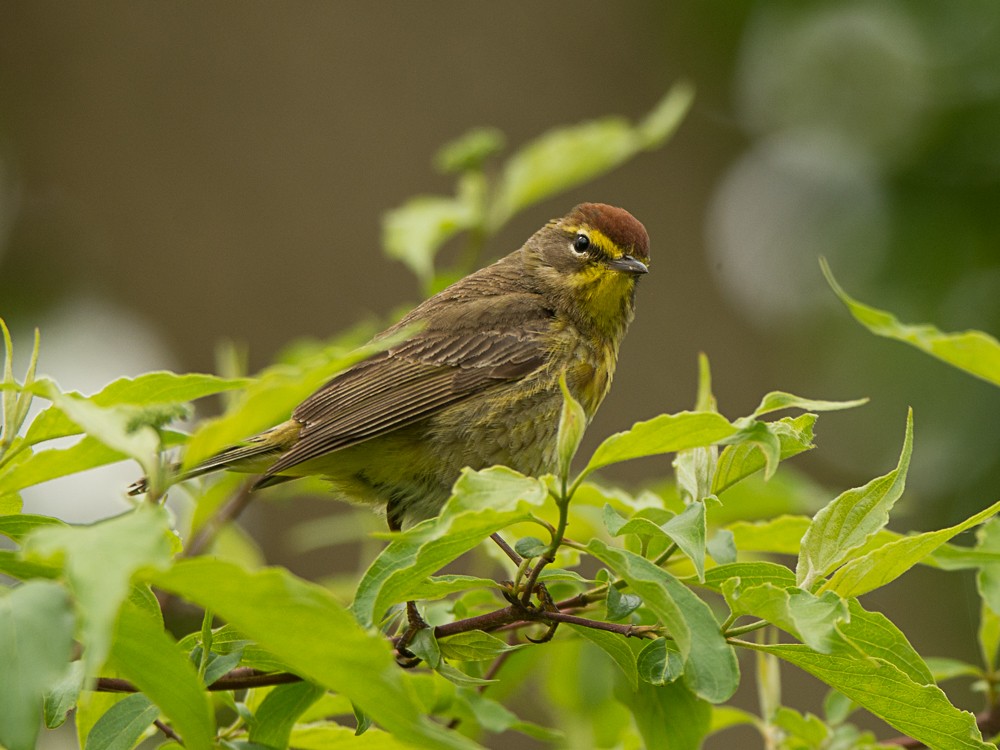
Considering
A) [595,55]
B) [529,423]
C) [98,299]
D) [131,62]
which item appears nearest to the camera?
[529,423]

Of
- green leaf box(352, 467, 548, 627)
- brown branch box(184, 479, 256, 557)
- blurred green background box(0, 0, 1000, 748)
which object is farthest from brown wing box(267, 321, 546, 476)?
blurred green background box(0, 0, 1000, 748)

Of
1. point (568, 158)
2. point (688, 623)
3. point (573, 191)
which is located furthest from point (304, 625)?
point (573, 191)

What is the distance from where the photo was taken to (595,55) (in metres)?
8.83

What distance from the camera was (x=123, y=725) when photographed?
195cm

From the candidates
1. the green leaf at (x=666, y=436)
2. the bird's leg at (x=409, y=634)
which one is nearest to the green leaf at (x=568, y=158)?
the bird's leg at (x=409, y=634)

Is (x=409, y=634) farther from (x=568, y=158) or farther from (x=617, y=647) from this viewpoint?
(x=568, y=158)

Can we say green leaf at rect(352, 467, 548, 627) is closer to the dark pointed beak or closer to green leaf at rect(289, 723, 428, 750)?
green leaf at rect(289, 723, 428, 750)

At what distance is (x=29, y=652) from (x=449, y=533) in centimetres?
63

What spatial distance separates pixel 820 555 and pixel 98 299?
6255 mm

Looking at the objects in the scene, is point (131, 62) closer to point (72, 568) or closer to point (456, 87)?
point (456, 87)

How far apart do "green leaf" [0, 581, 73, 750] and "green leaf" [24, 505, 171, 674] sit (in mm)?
72

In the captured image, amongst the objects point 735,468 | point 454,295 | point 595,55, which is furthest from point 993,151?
point 735,468

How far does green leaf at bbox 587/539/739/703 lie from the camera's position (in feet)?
5.76

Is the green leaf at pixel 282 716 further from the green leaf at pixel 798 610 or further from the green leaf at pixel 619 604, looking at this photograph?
the green leaf at pixel 798 610
